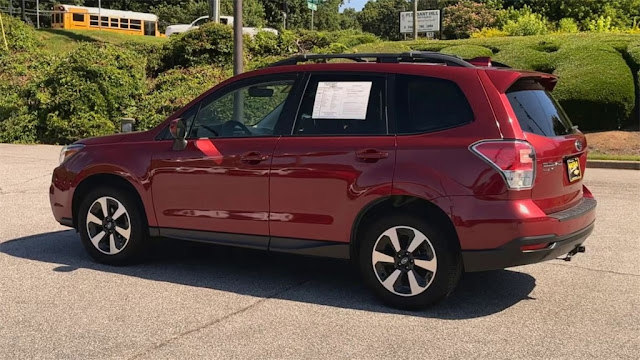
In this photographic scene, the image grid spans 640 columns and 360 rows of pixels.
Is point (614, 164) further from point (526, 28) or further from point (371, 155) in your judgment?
point (526, 28)

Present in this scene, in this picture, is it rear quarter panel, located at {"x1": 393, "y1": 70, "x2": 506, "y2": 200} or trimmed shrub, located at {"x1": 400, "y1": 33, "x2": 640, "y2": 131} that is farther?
trimmed shrub, located at {"x1": 400, "y1": 33, "x2": 640, "y2": 131}

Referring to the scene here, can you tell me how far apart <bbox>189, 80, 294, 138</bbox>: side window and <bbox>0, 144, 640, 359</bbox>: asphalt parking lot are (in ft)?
4.11

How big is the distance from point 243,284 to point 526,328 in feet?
7.43

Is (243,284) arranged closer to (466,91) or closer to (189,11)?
(466,91)

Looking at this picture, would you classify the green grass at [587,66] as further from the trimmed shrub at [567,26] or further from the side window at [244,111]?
the side window at [244,111]

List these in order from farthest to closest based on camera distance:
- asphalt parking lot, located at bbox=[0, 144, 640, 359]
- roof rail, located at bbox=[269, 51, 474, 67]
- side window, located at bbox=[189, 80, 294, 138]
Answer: side window, located at bbox=[189, 80, 294, 138], roof rail, located at bbox=[269, 51, 474, 67], asphalt parking lot, located at bbox=[0, 144, 640, 359]

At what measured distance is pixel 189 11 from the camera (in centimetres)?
7562

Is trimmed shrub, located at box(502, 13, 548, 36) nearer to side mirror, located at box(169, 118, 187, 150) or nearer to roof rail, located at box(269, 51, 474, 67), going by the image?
roof rail, located at box(269, 51, 474, 67)

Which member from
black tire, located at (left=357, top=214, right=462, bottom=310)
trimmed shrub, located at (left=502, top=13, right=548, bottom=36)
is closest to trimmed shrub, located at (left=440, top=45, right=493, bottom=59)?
trimmed shrub, located at (left=502, top=13, right=548, bottom=36)

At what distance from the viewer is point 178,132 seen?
18.3ft

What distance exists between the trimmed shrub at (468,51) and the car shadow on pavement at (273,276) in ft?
→ 48.4

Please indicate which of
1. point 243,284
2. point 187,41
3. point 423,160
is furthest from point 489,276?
point 187,41

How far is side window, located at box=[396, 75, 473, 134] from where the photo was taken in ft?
15.5

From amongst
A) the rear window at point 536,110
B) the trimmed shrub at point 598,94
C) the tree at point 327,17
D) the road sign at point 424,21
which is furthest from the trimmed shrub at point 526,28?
the tree at point 327,17
